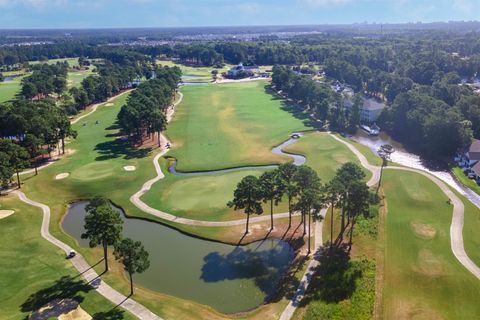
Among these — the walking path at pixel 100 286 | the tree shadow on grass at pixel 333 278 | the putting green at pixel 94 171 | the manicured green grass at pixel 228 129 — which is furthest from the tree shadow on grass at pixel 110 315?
the manicured green grass at pixel 228 129

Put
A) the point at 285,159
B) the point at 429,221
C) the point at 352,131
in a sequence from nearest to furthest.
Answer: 1. the point at 429,221
2. the point at 285,159
3. the point at 352,131

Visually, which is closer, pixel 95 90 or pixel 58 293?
pixel 58 293

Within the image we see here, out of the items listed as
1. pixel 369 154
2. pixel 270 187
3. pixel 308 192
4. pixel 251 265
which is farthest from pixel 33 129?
pixel 369 154

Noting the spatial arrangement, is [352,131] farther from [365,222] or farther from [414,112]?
[365,222]

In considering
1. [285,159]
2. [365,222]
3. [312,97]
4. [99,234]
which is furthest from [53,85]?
[365,222]

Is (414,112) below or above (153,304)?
above

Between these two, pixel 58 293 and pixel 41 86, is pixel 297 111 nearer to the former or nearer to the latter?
pixel 41 86

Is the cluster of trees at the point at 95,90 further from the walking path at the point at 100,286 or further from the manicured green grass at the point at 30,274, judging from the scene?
the walking path at the point at 100,286
